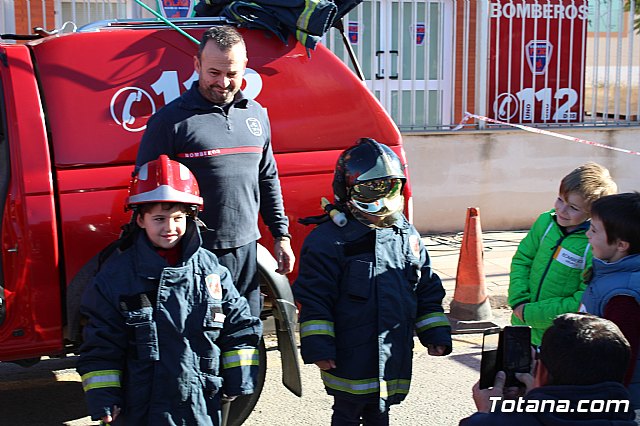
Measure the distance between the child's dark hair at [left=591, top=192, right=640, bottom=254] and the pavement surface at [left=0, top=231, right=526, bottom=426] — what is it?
178 centimetres

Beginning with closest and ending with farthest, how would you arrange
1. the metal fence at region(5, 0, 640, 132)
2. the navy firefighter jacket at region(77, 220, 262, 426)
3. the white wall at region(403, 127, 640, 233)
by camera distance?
the navy firefighter jacket at region(77, 220, 262, 426) → the white wall at region(403, 127, 640, 233) → the metal fence at region(5, 0, 640, 132)

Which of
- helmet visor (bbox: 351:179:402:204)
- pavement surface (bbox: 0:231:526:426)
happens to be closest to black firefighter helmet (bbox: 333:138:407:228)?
helmet visor (bbox: 351:179:402:204)

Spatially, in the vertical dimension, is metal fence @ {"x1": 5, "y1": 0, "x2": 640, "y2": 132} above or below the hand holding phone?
above

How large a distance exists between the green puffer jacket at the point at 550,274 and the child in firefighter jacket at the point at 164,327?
1283 millimetres

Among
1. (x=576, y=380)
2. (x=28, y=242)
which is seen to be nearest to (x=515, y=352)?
(x=576, y=380)

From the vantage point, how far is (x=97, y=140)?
400 centimetres

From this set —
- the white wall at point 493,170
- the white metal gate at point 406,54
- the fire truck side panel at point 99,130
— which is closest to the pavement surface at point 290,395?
the fire truck side panel at point 99,130

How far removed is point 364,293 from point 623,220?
100cm

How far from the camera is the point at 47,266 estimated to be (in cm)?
382

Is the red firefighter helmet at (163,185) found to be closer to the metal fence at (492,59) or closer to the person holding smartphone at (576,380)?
the person holding smartphone at (576,380)

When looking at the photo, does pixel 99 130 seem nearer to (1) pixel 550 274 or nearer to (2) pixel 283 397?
(2) pixel 283 397

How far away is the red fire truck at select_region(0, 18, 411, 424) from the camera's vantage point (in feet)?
12.6

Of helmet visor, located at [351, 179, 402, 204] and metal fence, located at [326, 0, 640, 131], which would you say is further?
metal fence, located at [326, 0, 640, 131]

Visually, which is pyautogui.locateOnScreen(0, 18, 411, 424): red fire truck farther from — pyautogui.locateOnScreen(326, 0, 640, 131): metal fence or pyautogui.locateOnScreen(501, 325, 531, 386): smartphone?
pyautogui.locateOnScreen(326, 0, 640, 131): metal fence
